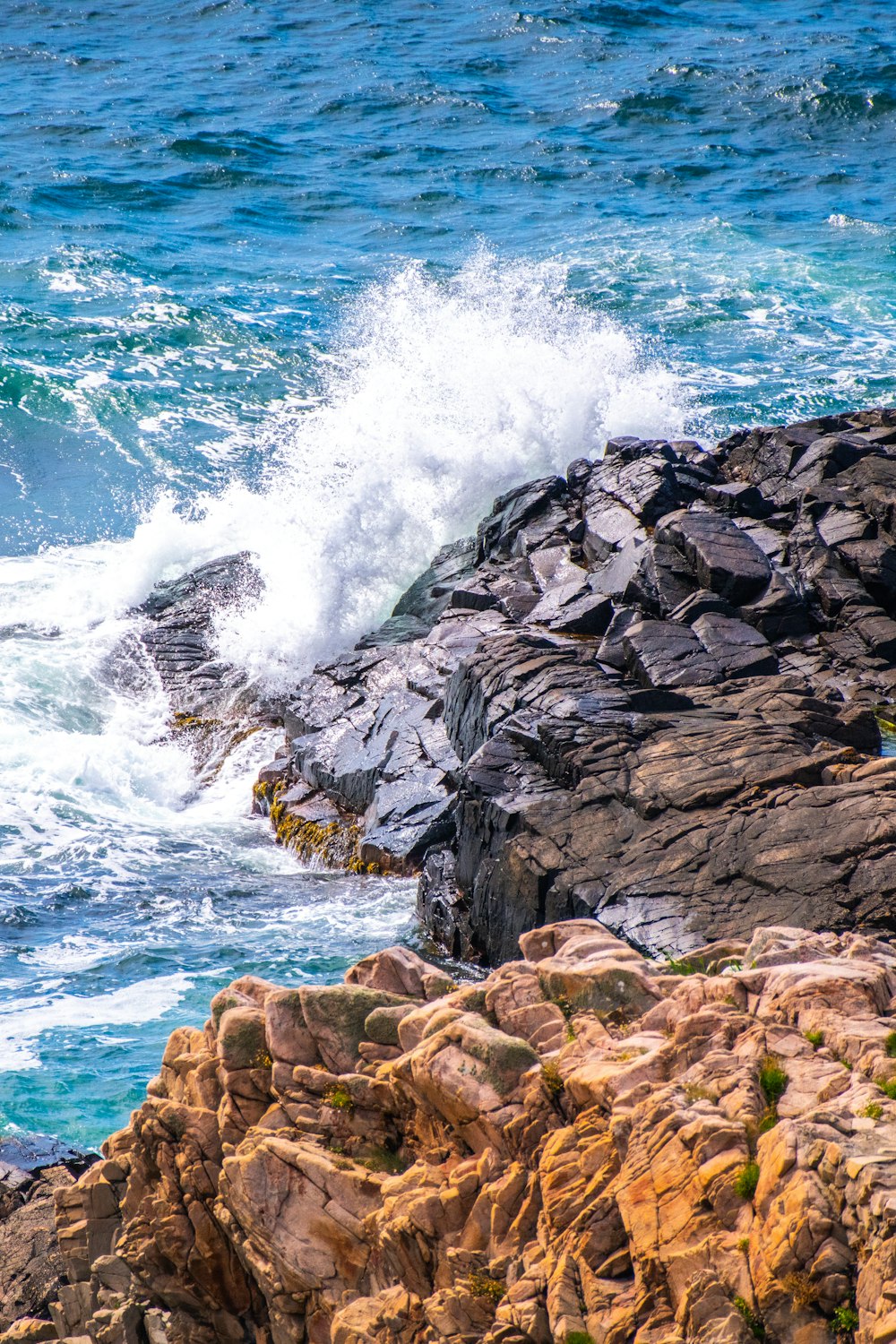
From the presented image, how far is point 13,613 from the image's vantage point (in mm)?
27578

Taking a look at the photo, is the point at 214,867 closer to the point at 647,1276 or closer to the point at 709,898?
the point at 709,898

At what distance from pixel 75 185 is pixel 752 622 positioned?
130ft

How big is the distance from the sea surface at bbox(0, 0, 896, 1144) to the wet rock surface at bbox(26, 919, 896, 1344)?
158 inches

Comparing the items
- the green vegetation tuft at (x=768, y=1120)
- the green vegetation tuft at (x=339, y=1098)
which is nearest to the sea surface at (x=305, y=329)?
the green vegetation tuft at (x=339, y=1098)

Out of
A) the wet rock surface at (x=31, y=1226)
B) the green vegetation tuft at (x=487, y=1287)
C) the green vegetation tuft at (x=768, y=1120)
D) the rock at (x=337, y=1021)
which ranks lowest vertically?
the wet rock surface at (x=31, y=1226)

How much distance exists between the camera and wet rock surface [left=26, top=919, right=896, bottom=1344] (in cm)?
683

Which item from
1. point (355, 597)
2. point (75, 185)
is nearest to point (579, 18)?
point (75, 185)

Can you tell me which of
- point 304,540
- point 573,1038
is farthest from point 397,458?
point 573,1038

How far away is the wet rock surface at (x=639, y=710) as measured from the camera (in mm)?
14461

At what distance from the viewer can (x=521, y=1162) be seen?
27.4 ft

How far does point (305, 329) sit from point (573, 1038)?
35.0 m

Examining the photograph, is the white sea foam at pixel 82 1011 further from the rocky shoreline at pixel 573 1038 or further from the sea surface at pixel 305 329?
the rocky shoreline at pixel 573 1038

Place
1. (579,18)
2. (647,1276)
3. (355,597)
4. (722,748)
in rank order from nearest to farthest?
(647,1276) < (722,748) < (355,597) < (579,18)

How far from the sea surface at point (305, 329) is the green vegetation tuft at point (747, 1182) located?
8842 millimetres
